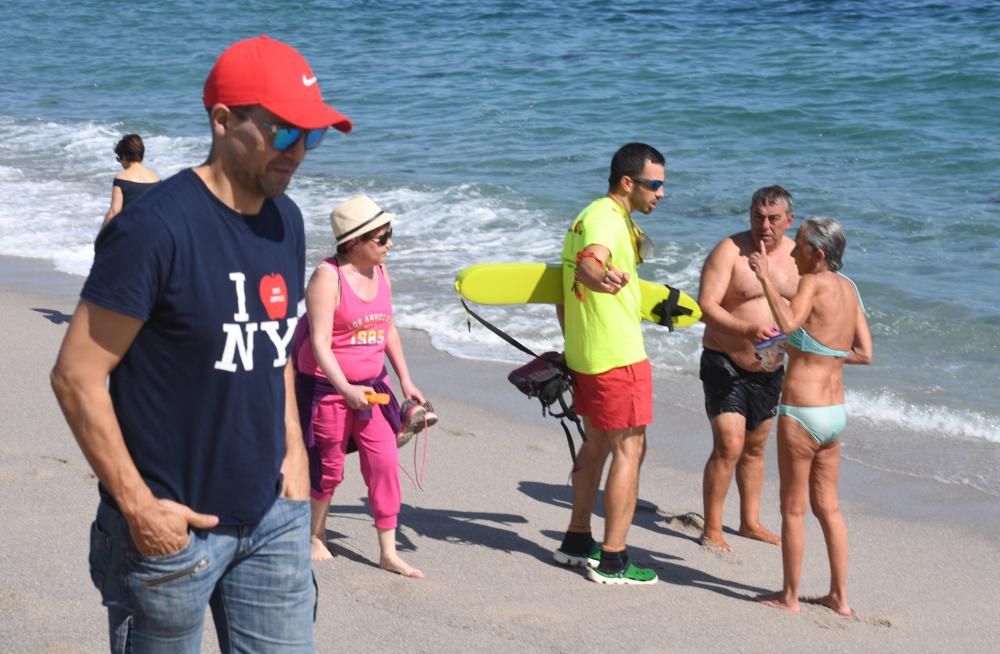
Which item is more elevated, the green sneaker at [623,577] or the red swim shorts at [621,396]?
the red swim shorts at [621,396]

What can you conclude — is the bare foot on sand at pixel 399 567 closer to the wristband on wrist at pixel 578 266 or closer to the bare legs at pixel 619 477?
the bare legs at pixel 619 477

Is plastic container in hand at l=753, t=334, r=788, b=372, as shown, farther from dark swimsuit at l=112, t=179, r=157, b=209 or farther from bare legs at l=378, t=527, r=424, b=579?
dark swimsuit at l=112, t=179, r=157, b=209

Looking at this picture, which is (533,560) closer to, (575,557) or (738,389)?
(575,557)

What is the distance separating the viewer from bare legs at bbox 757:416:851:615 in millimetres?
4922

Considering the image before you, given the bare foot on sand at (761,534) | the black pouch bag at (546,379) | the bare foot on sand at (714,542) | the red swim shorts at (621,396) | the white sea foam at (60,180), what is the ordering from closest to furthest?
the red swim shorts at (621,396)
the black pouch bag at (546,379)
the bare foot on sand at (714,542)
the bare foot on sand at (761,534)
the white sea foam at (60,180)

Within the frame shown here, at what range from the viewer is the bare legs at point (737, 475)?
573 cm

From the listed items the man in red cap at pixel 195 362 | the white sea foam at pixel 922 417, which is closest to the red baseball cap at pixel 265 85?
the man in red cap at pixel 195 362

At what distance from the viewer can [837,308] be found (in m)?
4.94

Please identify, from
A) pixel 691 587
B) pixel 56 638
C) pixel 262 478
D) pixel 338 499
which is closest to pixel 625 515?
pixel 691 587

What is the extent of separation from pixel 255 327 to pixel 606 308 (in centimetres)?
258

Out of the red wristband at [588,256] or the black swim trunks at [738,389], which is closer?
the red wristband at [588,256]

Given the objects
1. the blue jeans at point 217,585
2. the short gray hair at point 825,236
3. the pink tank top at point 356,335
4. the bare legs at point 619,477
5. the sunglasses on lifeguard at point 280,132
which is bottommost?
the bare legs at point 619,477

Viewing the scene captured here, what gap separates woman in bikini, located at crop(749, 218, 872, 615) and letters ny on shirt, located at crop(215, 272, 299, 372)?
2.61 m

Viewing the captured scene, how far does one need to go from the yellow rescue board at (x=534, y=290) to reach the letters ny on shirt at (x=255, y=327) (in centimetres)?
275
